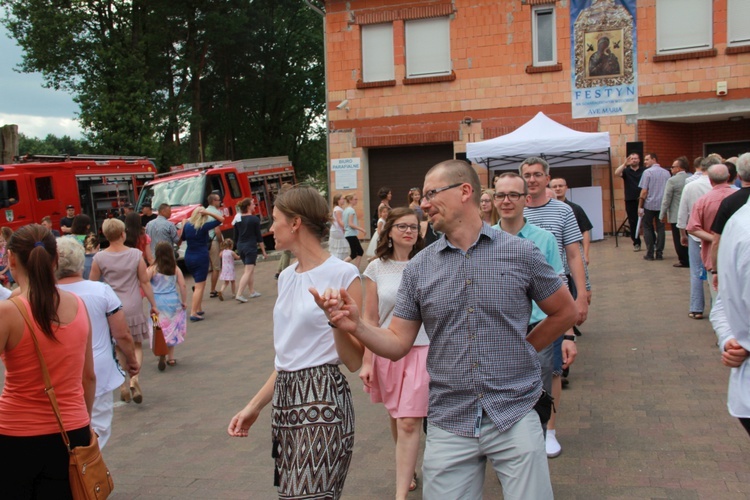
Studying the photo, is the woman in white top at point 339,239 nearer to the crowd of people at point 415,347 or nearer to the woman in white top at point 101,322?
the woman in white top at point 101,322

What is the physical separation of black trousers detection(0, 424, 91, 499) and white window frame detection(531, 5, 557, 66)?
19061 mm

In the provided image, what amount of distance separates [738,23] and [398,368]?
1809 cm

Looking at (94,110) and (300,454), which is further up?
(94,110)

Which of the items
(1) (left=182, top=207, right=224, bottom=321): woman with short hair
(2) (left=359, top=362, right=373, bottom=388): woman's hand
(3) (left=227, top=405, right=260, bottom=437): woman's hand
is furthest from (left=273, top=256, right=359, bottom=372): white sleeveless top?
(1) (left=182, top=207, right=224, bottom=321): woman with short hair

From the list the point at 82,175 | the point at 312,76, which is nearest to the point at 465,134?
the point at 82,175

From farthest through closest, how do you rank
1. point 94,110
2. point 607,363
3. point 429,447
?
1. point 94,110
2. point 607,363
3. point 429,447

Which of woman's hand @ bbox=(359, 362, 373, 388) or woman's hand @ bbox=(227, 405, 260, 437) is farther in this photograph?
woman's hand @ bbox=(359, 362, 373, 388)

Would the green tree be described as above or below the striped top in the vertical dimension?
above

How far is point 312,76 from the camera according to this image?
135ft

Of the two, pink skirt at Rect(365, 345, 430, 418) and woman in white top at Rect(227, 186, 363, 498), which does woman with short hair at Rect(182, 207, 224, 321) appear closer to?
pink skirt at Rect(365, 345, 430, 418)

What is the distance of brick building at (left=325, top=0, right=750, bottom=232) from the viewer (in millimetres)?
19203

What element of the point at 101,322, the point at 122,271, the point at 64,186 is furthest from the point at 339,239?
the point at 64,186

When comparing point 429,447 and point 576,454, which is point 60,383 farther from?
point 576,454

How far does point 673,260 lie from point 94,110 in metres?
25.2
